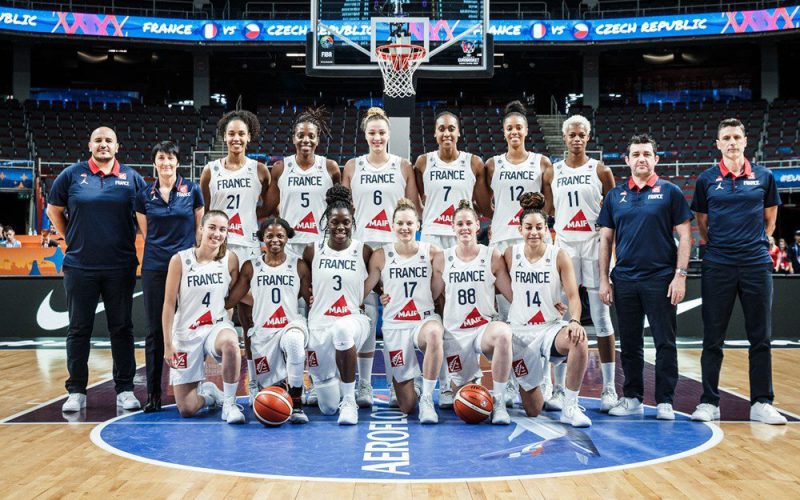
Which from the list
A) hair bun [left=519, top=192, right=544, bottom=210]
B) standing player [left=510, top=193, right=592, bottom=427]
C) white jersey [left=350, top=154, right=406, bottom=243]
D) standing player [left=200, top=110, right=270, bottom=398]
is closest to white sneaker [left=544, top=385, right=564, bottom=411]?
standing player [left=510, top=193, right=592, bottom=427]

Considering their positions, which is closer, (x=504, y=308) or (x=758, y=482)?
(x=758, y=482)

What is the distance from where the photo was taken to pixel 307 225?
5.41 m

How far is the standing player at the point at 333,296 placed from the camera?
4.80 metres

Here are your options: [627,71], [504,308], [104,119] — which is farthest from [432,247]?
[627,71]

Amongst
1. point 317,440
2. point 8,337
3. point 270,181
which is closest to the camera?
point 317,440

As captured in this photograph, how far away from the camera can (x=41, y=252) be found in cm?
1180

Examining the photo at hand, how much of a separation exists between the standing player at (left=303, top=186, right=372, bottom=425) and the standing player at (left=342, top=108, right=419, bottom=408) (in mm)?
401

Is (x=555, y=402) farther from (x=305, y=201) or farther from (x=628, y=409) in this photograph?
(x=305, y=201)

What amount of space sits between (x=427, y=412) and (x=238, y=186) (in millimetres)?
2129

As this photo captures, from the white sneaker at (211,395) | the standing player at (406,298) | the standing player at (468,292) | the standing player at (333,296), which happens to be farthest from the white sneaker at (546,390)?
the white sneaker at (211,395)

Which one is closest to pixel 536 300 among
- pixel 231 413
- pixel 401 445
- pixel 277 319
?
pixel 401 445

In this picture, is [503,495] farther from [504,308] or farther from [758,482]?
[504,308]

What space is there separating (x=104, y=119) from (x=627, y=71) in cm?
1780

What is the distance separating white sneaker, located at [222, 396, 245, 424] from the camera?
179 inches
